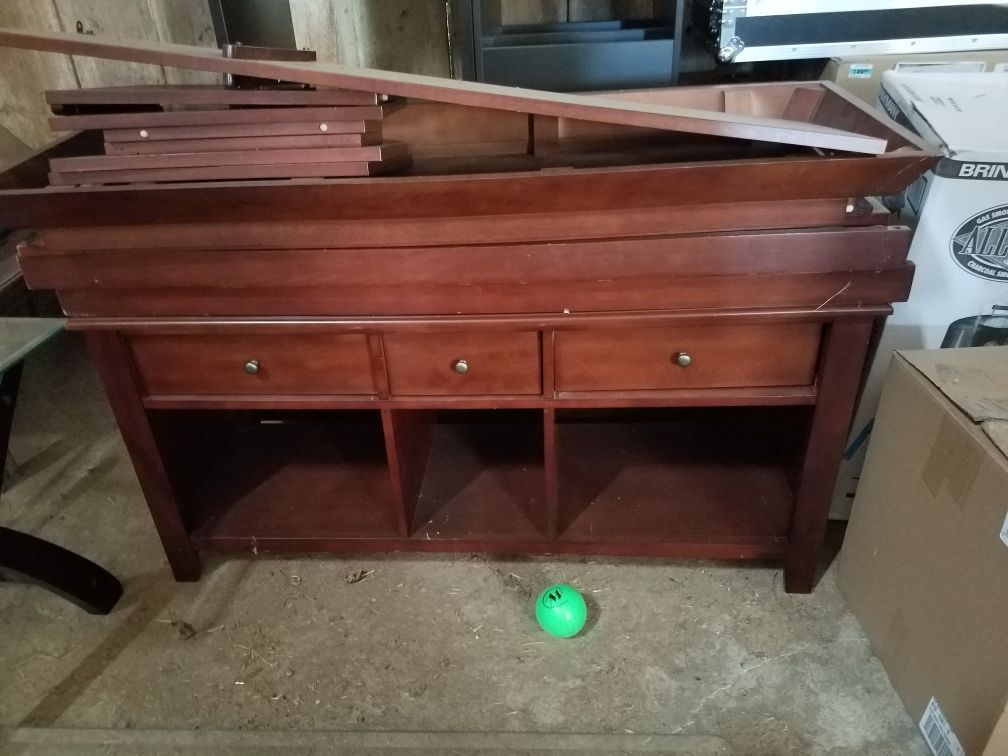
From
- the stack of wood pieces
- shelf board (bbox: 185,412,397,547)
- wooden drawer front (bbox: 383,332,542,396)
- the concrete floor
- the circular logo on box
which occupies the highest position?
the stack of wood pieces

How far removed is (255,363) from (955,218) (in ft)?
3.90

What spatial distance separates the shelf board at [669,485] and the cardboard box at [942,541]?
193 millimetres

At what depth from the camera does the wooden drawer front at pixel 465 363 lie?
1145 millimetres

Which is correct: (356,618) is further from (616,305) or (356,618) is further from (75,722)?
(616,305)

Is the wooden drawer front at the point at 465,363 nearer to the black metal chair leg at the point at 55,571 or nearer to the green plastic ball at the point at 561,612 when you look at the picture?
the green plastic ball at the point at 561,612

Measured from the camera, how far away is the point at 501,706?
120 centimetres

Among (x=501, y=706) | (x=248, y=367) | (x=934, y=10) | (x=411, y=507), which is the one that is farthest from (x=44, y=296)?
(x=934, y=10)

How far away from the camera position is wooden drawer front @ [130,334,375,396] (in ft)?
3.84

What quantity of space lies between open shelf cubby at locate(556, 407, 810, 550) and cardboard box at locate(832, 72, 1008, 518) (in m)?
0.25

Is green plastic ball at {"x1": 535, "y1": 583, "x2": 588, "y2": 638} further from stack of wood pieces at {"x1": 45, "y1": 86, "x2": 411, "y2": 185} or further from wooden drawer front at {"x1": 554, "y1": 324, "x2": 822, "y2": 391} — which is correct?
stack of wood pieces at {"x1": 45, "y1": 86, "x2": 411, "y2": 185}

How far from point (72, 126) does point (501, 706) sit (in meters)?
1.10

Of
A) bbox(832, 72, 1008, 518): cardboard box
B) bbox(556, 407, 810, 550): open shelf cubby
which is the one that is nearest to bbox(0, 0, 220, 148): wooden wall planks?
bbox(556, 407, 810, 550): open shelf cubby

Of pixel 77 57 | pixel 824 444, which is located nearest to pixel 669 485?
pixel 824 444

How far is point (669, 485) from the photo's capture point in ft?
4.84
